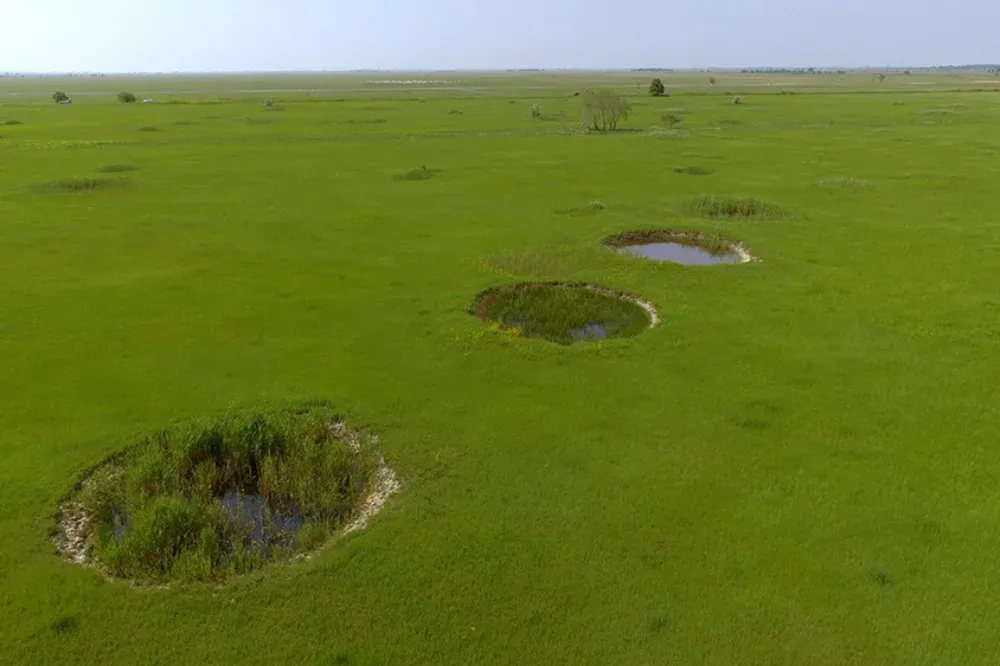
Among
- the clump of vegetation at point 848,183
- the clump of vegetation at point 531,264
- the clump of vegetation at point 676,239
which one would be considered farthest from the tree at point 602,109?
the clump of vegetation at point 531,264

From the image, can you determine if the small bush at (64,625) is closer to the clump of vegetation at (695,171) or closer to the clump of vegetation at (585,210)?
the clump of vegetation at (585,210)

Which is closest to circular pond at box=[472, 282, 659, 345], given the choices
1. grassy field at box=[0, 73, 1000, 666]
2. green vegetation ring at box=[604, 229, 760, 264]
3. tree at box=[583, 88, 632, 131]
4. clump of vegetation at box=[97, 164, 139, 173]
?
grassy field at box=[0, 73, 1000, 666]

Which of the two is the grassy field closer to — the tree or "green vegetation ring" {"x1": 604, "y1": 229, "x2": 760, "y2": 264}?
"green vegetation ring" {"x1": 604, "y1": 229, "x2": 760, "y2": 264}

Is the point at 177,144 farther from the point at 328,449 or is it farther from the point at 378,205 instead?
the point at 328,449

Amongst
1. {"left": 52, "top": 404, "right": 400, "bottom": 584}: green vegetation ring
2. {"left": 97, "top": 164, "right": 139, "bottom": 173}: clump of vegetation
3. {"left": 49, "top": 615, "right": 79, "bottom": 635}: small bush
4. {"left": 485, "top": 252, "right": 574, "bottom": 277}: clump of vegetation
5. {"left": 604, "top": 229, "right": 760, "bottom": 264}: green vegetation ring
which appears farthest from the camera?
{"left": 97, "top": 164, "right": 139, "bottom": 173}: clump of vegetation

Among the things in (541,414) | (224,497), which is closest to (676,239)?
(541,414)

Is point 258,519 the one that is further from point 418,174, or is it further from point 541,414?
point 418,174

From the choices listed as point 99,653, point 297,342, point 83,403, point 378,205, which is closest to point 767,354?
point 297,342
